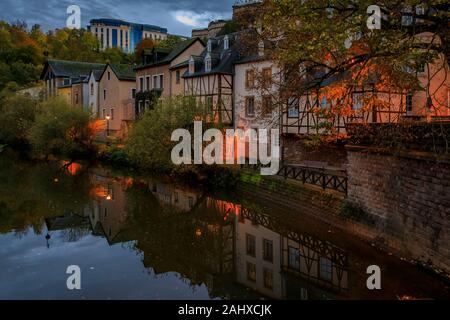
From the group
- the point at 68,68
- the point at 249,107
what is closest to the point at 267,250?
the point at 249,107

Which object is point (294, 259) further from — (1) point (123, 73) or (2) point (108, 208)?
(1) point (123, 73)

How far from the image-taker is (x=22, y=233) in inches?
632

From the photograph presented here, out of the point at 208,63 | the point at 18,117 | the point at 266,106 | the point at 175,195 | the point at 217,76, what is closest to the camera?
the point at 266,106

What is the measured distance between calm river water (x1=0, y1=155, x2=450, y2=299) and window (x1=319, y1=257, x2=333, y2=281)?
3 cm

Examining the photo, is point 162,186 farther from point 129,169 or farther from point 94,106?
point 94,106

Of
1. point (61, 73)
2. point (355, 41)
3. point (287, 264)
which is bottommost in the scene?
point (287, 264)

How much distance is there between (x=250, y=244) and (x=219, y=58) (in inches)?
721

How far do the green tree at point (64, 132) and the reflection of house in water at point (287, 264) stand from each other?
79.1ft

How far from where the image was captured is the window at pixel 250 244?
1449cm

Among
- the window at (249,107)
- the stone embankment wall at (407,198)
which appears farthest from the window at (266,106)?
the window at (249,107)

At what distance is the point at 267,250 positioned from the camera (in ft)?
47.8

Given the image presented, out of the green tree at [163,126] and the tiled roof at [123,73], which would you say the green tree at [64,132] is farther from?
the green tree at [163,126]

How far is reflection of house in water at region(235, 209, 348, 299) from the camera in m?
11.3

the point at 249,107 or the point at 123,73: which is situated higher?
the point at 123,73
